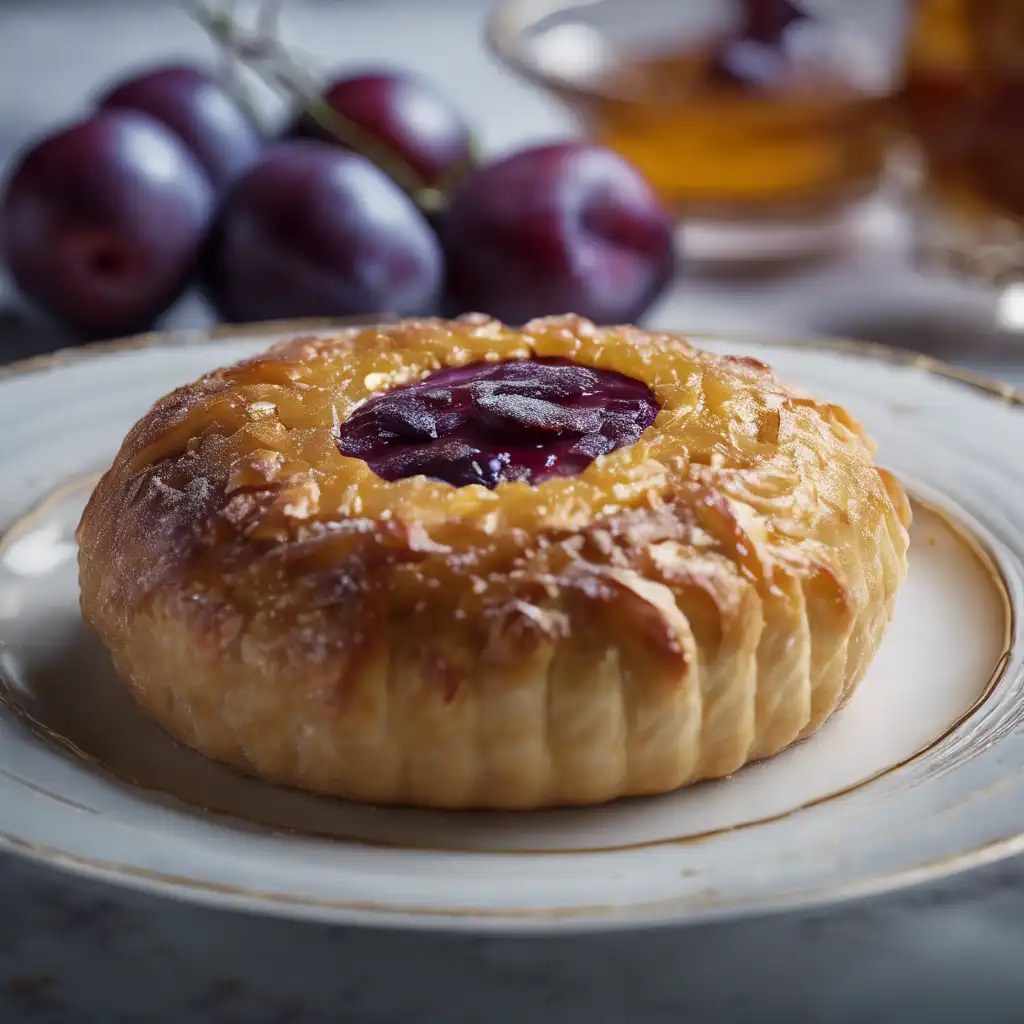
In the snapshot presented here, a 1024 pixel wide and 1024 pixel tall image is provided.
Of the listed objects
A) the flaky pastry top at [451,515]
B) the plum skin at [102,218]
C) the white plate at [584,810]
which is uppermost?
the flaky pastry top at [451,515]

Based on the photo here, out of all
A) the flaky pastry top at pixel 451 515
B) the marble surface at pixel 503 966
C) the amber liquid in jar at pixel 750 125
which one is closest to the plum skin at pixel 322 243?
the amber liquid in jar at pixel 750 125

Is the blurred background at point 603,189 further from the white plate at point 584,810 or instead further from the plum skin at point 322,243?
the white plate at point 584,810

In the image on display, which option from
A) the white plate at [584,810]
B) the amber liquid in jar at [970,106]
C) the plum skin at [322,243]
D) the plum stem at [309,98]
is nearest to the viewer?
the white plate at [584,810]

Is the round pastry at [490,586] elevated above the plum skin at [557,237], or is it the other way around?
the round pastry at [490,586]

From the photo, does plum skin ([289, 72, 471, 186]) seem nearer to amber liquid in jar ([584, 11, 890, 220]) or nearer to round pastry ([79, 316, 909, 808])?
amber liquid in jar ([584, 11, 890, 220])

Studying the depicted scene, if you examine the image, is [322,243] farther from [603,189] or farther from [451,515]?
[451,515]

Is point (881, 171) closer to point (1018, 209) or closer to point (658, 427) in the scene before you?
point (1018, 209)
